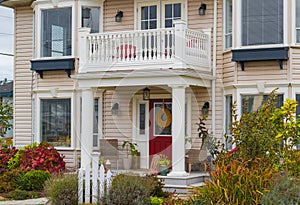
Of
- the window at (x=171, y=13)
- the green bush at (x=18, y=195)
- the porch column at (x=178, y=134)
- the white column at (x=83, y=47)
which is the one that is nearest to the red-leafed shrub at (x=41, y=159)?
the green bush at (x=18, y=195)

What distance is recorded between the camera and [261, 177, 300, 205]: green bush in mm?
8677

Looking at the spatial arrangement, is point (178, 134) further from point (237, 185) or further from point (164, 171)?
point (237, 185)

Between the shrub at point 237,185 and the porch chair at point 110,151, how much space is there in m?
8.31

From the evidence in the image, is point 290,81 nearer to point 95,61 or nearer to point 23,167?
point 95,61

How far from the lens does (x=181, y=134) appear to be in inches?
631

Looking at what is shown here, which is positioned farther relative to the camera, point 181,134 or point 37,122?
point 37,122

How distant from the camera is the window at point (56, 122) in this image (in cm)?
1992

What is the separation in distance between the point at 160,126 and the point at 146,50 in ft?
10.2

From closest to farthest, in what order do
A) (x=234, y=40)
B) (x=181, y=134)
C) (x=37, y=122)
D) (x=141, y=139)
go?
(x=181, y=134), (x=234, y=40), (x=141, y=139), (x=37, y=122)

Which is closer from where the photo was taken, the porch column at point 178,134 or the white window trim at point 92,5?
the porch column at point 178,134

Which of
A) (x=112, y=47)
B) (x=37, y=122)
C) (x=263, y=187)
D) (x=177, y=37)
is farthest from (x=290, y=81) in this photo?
(x=37, y=122)

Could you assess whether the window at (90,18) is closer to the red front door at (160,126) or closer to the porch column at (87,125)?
the porch column at (87,125)

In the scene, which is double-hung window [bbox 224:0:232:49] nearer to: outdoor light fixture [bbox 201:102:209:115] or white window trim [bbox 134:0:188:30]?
white window trim [bbox 134:0:188:30]

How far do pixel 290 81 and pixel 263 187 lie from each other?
7.19 meters
